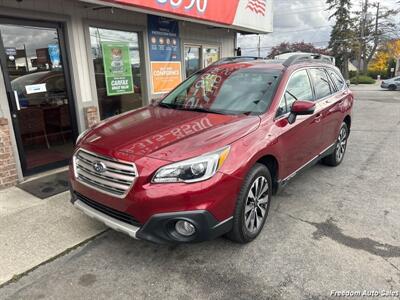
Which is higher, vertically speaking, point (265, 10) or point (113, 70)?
point (265, 10)

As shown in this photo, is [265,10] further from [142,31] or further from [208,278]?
[208,278]

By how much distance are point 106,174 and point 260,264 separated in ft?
5.15

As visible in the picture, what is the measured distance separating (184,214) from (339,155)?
13.0 ft

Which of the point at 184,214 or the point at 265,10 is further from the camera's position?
the point at 265,10

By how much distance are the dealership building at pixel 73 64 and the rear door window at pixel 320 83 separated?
Answer: 2.95 metres

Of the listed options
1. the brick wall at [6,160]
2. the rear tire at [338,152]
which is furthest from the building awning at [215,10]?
the rear tire at [338,152]

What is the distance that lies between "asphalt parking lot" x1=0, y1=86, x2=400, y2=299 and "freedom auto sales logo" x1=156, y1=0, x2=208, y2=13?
4179mm

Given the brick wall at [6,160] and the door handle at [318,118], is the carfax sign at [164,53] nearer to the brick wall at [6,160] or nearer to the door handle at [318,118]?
the brick wall at [6,160]

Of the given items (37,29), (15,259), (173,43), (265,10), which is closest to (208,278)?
(15,259)

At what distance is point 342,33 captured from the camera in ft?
152

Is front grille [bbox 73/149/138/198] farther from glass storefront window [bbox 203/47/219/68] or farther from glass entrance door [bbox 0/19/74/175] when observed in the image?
glass storefront window [bbox 203/47/219/68]

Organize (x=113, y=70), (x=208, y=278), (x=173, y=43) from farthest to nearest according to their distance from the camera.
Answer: (x=173, y=43) → (x=113, y=70) → (x=208, y=278)

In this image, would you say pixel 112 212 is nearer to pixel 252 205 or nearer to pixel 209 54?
pixel 252 205

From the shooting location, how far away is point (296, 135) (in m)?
3.63
